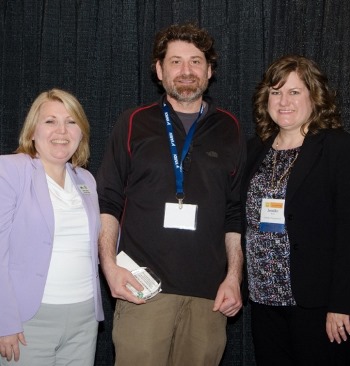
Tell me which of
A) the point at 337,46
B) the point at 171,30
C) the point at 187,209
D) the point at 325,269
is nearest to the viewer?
the point at 325,269

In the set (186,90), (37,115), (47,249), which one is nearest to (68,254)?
(47,249)

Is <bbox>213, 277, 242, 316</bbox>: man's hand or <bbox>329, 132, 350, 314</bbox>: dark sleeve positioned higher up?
<bbox>329, 132, 350, 314</bbox>: dark sleeve

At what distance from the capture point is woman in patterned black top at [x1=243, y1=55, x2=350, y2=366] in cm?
214

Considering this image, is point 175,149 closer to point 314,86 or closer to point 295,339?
point 314,86

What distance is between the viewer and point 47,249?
6.76 ft

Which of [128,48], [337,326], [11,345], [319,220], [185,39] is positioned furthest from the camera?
[128,48]

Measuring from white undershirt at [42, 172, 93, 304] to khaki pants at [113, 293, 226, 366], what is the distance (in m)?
0.28

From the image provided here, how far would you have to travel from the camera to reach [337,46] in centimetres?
312

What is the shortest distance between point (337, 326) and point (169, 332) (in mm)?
739

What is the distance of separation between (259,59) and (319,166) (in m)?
1.17

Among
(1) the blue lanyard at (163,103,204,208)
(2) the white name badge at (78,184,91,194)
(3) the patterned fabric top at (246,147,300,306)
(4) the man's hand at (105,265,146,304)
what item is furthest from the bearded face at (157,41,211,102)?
(4) the man's hand at (105,265,146,304)

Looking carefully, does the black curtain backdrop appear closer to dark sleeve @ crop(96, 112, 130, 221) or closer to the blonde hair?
dark sleeve @ crop(96, 112, 130, 221)

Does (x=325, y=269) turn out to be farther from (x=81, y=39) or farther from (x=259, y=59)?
(x=81, y=39)

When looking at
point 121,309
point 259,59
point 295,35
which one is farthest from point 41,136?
point 295,35
